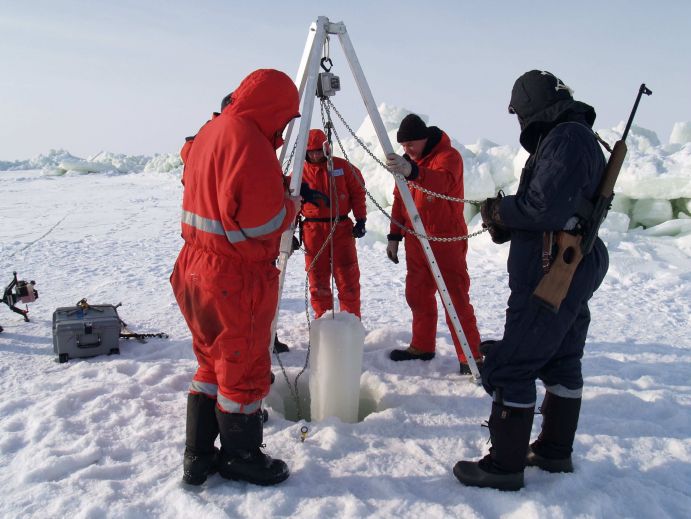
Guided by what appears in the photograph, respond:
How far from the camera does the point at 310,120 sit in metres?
2.84

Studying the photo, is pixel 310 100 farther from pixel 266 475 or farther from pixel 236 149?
pixel 266 475

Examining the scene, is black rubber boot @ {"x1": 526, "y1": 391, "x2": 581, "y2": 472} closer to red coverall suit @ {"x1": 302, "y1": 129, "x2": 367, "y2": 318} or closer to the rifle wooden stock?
the rifle wooden stock

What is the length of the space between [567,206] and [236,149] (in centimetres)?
127

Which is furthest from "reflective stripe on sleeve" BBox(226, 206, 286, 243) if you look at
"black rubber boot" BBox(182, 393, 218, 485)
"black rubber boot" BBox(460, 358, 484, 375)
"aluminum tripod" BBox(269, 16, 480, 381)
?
"black rubber boot" BBox(460, 358, 484, 375)

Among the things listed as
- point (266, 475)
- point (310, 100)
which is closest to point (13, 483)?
point (266, 475)

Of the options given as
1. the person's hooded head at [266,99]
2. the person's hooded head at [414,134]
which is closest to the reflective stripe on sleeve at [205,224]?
the person's hooded head at [266,99]

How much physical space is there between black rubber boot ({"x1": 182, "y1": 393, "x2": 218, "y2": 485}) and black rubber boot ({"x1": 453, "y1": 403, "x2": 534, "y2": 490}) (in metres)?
1.14

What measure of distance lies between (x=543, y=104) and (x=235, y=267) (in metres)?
1.40

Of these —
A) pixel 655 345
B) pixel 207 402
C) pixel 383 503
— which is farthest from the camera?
pixel 655 345

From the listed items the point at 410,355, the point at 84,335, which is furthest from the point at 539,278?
the point at 84,335

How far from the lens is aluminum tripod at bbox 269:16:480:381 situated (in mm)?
2756

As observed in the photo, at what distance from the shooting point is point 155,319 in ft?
14.9

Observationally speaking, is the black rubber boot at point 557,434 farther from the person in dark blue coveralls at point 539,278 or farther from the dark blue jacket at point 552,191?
the dark blue jacket at point 552,191

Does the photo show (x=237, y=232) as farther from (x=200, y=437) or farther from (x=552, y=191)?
(x=552, y=191)
